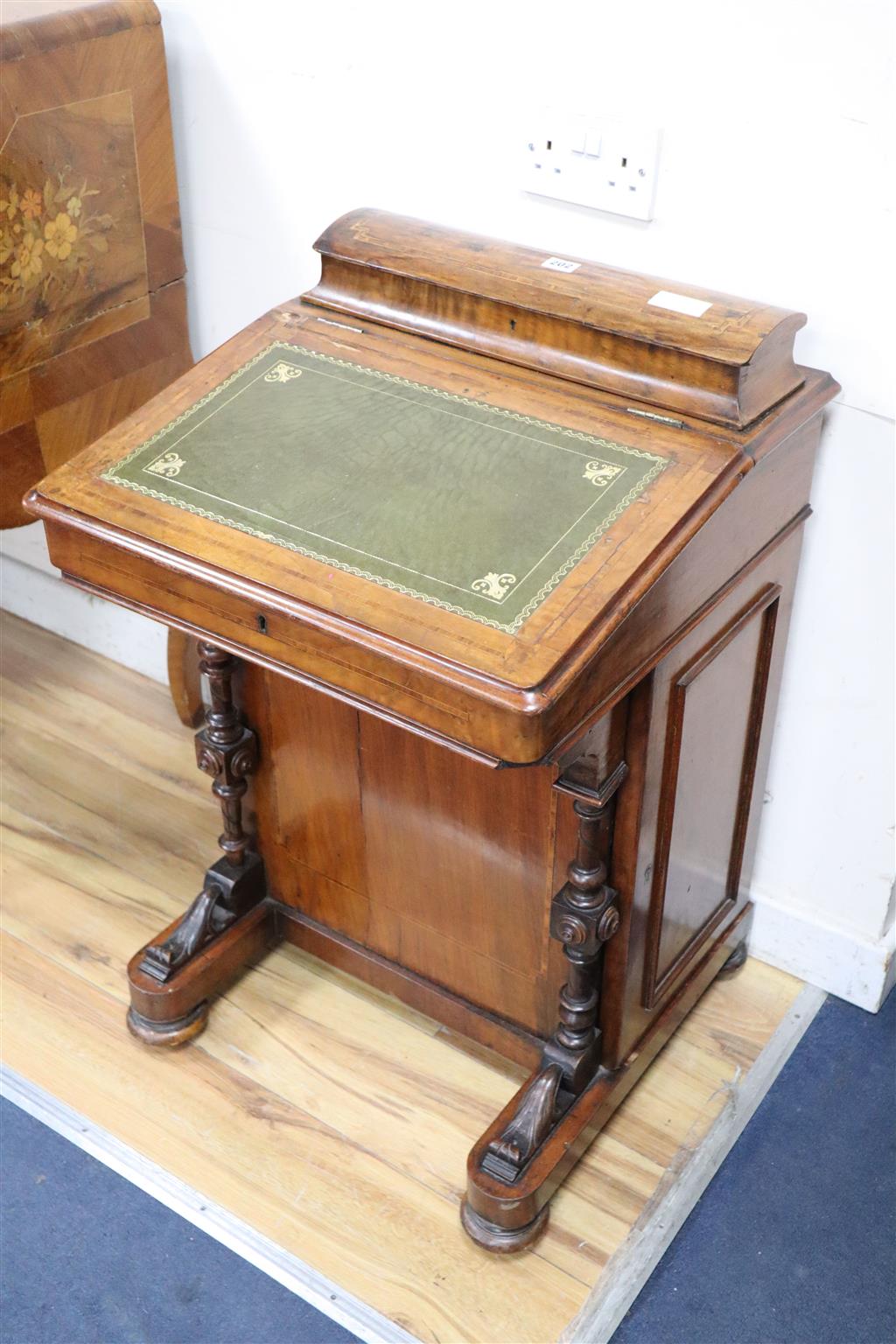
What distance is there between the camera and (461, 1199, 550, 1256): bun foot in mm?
1780

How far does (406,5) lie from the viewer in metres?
1.80

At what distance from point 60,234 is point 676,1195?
1471 mm

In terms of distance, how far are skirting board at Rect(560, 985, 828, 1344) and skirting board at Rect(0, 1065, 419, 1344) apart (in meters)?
0.22

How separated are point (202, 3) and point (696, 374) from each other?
3.08 feet

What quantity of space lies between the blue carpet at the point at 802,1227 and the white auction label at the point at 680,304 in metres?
1.08

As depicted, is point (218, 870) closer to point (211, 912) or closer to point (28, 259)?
point (211, 912)

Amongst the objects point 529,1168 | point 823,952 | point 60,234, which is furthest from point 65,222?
point 823,952

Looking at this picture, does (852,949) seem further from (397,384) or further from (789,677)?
(397,384)

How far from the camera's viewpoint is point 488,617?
134 cm

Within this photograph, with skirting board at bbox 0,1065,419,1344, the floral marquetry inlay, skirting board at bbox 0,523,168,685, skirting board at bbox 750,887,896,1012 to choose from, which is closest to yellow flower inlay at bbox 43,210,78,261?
the floral marquetry inlay

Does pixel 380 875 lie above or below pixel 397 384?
below

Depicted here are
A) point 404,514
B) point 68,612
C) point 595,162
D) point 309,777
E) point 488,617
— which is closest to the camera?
point 488,617

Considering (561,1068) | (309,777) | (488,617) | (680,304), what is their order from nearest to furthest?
(488,617) → (680,304) → (561,1068) → (309,777)

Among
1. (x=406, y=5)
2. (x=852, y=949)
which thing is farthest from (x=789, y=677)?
(x=406, y=5)
